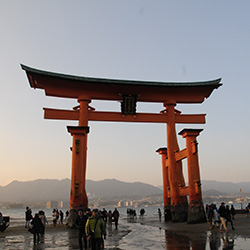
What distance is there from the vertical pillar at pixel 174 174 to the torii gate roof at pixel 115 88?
1.06 metres

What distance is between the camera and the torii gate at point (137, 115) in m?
17.1

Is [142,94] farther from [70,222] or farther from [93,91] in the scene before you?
[70,222]

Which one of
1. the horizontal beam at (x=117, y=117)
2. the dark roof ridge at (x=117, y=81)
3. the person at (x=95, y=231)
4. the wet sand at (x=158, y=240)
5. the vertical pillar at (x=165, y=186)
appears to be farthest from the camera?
the vertical pillar at (x=165, y=186)

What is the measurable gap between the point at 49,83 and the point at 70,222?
9.63 m

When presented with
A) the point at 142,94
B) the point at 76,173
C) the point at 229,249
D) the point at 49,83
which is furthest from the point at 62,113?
the point at 229,249

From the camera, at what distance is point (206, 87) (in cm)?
2061

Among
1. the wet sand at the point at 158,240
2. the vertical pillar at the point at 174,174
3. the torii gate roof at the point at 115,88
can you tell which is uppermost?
the torii gate roof at the point at 115,88

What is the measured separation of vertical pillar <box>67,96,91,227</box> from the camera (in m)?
16.8

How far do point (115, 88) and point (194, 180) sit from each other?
8584 millimetres

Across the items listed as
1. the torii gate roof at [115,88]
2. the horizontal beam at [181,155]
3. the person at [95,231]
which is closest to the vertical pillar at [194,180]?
the horizontal beam at [181,155]

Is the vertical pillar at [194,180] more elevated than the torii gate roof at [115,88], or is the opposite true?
the torii gate roof at [115,88]

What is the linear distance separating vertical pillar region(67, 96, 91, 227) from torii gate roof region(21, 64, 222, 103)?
3198mm

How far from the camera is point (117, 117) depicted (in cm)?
1998

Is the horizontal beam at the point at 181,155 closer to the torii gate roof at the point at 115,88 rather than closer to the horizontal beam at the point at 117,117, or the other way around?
the horizontal beam at the point at 117,117
